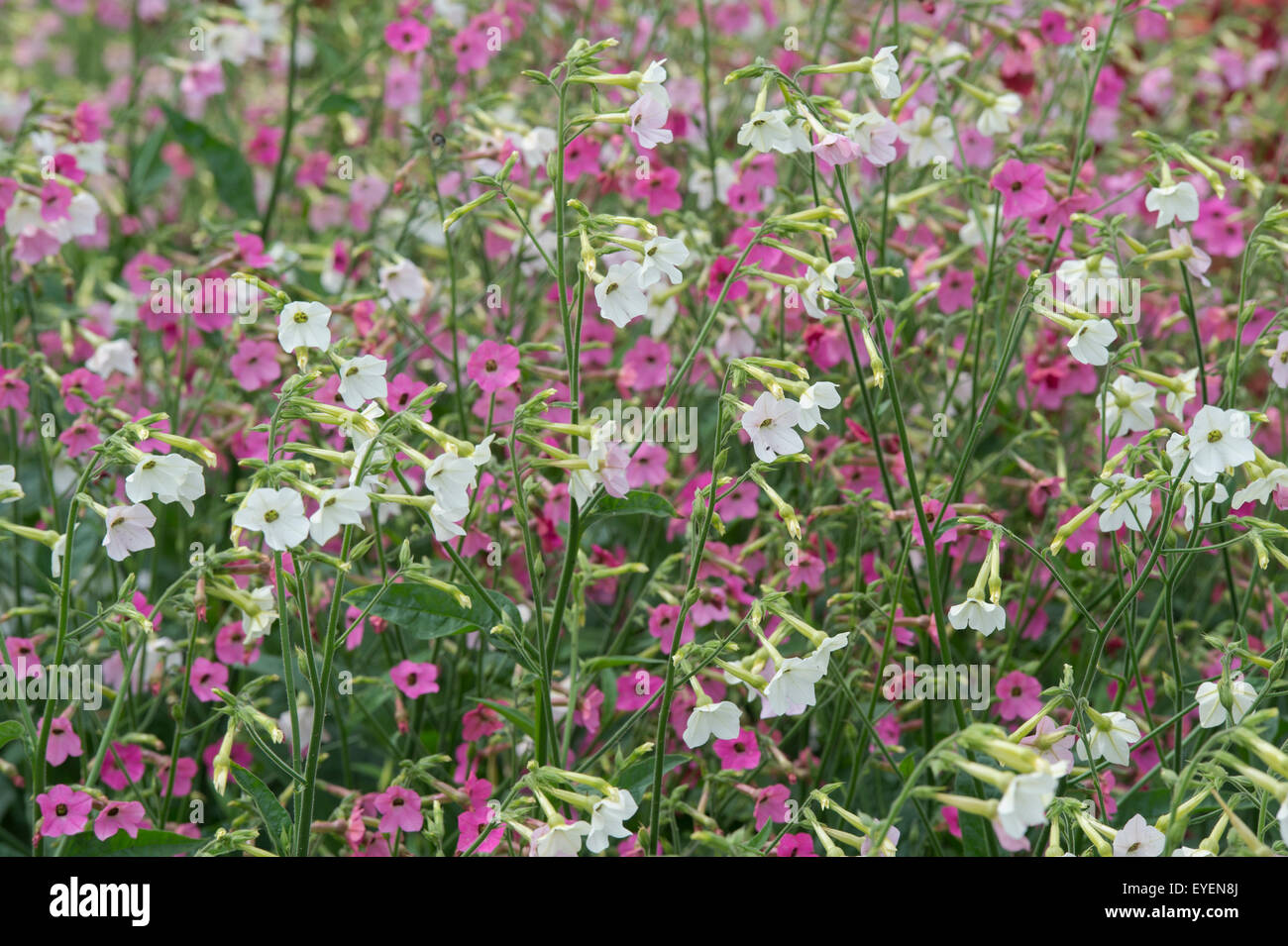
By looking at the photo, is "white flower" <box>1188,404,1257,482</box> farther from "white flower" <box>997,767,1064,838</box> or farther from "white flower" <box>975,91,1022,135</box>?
"white flower" <box>975,91,1022,135</box>

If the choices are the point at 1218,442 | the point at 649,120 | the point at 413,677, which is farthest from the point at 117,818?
the point at 1218,442

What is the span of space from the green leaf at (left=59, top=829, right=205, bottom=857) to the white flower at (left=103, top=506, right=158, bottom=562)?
1.36ft

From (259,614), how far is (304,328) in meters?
0.46

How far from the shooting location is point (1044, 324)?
104 inches

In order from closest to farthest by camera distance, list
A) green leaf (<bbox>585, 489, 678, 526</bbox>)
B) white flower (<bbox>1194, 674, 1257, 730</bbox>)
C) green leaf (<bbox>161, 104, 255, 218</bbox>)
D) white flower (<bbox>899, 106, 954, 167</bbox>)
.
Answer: white flower (<bbox>1194, 674, 1257, 730</bbox>), green leaf (<bbox>585, 489, 678, 526</bbox>), white flower (<bbox>899, 106, 954, 167</bbox>), green leaf (<bbox>161, 104, 255, 218</bbox>)

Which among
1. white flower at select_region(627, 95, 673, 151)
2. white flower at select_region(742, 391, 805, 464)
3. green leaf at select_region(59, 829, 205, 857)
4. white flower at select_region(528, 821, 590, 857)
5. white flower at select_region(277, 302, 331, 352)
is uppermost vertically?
white flower at select_region(627, 95, 673, 151)

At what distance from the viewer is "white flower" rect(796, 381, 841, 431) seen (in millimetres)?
1695

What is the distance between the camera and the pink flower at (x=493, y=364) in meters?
A: 2.02

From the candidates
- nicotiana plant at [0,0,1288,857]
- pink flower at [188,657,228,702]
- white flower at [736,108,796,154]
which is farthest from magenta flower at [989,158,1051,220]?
pink flower at [188,657,228,702]

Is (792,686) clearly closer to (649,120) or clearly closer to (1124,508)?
(1124,508)

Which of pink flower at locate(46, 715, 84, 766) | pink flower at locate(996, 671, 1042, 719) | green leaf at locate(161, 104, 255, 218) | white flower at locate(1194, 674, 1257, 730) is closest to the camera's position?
white flower at locate(1194, 674, 1257, 730)

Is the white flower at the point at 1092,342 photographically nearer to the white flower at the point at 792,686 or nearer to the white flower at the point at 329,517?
the white flower at the point at 792,686
